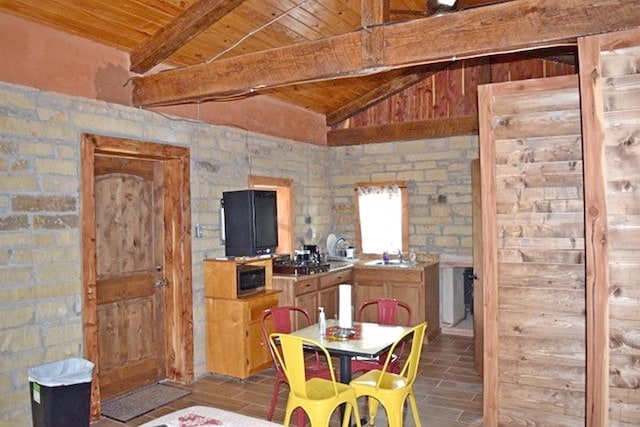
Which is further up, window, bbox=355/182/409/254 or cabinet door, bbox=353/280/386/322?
window, bbox=355/182/409/254

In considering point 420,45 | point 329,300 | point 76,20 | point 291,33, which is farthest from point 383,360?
point 76,20

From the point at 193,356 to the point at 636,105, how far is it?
415cm

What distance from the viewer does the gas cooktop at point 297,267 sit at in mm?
5520

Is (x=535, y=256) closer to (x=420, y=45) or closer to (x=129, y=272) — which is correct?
(x=420, y=45)

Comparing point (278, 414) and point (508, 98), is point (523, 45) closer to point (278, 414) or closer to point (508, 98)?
point (508, 98)

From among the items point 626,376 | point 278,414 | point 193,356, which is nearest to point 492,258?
point 626,376

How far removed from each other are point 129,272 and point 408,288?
3.22m

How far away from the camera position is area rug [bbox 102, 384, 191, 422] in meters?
4.06

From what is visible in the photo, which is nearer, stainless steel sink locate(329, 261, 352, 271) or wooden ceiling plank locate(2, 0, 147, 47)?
wooden ceiling plank locate(2, 0, 147, 47)

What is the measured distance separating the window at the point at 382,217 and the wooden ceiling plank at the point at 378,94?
1026mm

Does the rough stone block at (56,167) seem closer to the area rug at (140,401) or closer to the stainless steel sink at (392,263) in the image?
the area rug at (140,401)

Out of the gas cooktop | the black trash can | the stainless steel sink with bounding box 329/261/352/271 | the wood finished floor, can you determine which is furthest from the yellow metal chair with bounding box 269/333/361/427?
the stainless steel sink with bounding box 329/261/352/271

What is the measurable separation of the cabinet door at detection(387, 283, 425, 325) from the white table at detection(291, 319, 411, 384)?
2.32 m

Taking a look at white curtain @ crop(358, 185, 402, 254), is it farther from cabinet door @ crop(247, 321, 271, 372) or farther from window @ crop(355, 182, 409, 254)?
cabinet door @ crop(247, 321, 271, 372)
